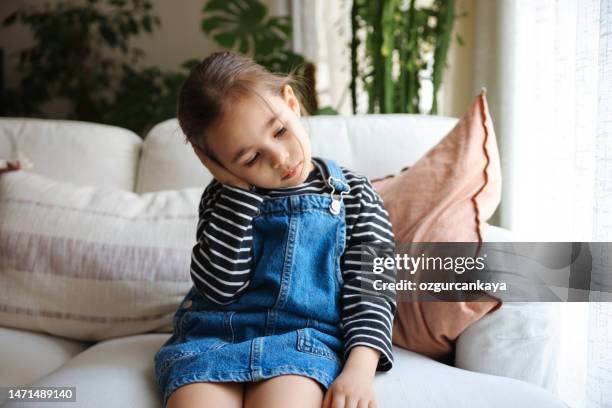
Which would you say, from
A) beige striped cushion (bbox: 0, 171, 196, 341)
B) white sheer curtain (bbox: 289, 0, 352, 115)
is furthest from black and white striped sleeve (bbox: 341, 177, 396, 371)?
white sheer curtain (bbox: 289, 0, 352, 115)

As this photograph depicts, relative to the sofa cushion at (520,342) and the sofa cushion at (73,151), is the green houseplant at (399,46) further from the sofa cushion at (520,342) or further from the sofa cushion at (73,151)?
the sofa cushion at (520,342)

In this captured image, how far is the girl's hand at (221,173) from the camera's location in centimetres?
99

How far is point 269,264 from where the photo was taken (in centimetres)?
99

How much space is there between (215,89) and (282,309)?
0.39 meters

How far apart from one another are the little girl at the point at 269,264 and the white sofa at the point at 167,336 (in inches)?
3.1

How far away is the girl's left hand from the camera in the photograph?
32.4 inches

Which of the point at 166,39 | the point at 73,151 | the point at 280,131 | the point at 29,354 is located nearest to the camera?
the point at 280,131

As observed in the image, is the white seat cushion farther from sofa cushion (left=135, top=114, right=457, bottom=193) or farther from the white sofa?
sofa cushion (left=135, top=114, right=457, bottom=193)

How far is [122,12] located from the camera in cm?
310

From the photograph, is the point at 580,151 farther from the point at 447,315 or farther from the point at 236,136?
the point at 236,136

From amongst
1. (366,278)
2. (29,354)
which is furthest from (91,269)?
(366,278)

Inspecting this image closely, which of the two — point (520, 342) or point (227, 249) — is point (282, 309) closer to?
point (227, 249)

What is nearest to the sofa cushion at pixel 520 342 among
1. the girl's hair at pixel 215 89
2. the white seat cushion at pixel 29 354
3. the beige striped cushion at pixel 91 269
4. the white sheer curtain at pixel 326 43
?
the girl's hair at pixel 215 89

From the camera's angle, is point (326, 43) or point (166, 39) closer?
point (326, 43)
